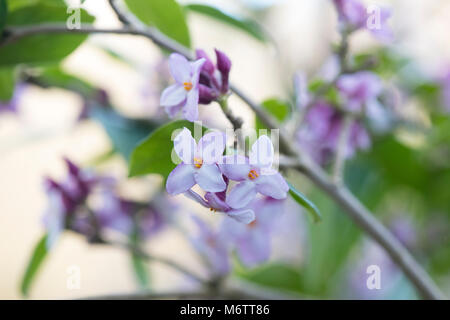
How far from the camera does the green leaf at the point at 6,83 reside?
1.64ft

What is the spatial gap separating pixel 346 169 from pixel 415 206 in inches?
8.3

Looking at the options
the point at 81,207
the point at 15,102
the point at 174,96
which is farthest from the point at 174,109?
the point at 15,102

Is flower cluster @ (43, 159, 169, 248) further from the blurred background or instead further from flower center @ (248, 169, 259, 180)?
flower center @ (248, 169, 259, 180)

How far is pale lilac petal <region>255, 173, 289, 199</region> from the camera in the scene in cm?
28

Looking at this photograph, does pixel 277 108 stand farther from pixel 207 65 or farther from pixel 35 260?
pixel 35 260

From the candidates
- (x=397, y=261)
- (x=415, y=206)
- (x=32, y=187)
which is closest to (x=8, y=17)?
(x=397, y=261)

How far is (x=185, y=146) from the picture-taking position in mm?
279

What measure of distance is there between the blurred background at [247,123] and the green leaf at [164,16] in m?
0.03

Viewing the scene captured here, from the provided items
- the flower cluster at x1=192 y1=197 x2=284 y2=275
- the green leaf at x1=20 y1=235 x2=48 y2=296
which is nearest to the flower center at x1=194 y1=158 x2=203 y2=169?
the flower cluster at x1=192 y1=197 x2=284 y2=275

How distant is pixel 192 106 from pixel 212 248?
306mm

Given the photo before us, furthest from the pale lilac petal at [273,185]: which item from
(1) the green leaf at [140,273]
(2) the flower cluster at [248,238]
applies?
(1) the green leaf at [140,273]

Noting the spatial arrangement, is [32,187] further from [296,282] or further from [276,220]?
[276,220]

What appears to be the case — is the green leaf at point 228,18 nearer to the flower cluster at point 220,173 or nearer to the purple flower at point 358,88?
the purple flower at point 358,88

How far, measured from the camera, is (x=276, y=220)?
498 millimetres
